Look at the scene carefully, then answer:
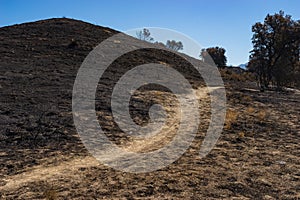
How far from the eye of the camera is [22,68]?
2227cm

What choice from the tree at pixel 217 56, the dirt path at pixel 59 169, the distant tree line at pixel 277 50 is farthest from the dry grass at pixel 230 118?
the tree at pixel 217 56

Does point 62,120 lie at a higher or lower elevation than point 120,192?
higher

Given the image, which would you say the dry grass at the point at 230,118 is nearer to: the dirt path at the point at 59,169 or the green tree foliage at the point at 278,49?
the dirt path at the point at 59,169

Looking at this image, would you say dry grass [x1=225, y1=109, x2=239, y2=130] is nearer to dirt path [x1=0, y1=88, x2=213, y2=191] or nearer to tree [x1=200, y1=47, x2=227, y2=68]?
dirt path [x1=0, y1=88, x2=213, y2=191]

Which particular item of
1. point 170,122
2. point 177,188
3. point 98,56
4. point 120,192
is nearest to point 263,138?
point 170,122

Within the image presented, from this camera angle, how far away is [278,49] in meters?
30.1

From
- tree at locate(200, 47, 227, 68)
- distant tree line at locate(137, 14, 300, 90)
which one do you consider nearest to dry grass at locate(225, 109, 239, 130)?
distant tree line at locate(137, 14, 300, 90)

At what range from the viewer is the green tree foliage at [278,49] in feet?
97.3

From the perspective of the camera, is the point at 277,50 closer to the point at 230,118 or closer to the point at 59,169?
the point at 230,118

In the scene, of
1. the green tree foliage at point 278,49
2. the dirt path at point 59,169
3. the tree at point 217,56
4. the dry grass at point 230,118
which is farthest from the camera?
the tree at point 217,56

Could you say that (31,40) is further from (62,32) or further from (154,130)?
(154,130)

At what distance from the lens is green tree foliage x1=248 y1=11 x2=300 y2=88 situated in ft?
Answer: 97.3

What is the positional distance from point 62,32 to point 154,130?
31.8 metres

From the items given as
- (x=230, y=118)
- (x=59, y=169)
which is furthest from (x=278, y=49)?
(x=59, y=169)
